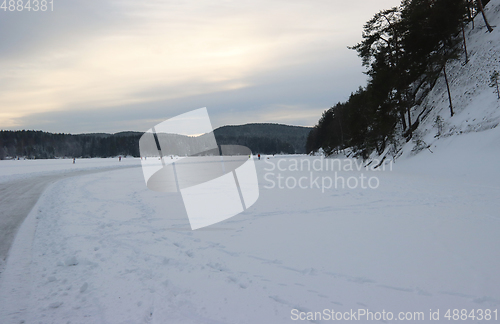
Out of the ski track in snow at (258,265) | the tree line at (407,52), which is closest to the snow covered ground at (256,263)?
the ski track in snow at (258,265)

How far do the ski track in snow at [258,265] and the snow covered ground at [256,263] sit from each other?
→ 0.06 ft

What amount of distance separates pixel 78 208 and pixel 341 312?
402 inches

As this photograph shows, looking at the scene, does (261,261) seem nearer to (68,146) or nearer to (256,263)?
(256,263)

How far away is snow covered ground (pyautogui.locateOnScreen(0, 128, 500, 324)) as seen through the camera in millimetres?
3521

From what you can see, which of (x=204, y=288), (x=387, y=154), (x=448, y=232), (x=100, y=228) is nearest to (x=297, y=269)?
(x=204, y=288)

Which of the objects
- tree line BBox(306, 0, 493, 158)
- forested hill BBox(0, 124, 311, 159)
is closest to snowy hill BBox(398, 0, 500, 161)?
tree line BBox(306, 0, 493, 158)

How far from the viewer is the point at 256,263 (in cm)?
498

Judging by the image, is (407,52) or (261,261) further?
(407,52)

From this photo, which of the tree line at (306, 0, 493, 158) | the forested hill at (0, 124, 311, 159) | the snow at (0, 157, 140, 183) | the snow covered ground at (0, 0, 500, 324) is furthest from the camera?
the forested hill at (0, 124, 311, 159)

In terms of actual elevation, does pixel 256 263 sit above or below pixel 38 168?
below

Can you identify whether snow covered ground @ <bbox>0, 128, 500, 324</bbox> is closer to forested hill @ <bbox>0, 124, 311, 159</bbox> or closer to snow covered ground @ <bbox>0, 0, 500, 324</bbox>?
snow covered ground @ <bbox>0, 0, 500, 324</bbox>

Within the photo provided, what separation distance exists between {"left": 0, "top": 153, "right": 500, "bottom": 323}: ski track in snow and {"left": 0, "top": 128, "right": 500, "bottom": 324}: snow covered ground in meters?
0.02

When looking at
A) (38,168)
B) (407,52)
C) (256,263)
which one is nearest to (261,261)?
(256,263)

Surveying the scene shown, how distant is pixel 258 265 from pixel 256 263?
0.10 m
